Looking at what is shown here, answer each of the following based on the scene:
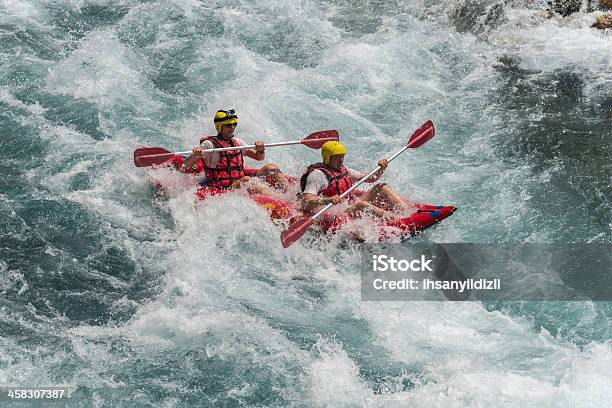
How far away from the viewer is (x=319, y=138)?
1042 centimetres

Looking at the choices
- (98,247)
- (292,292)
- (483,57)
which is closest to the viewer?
(292,292)

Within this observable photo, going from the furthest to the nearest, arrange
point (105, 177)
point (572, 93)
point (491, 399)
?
1. point (572, 93)
2. point (105, 177)
3. point (491, 399)

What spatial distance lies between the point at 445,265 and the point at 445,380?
204 cm

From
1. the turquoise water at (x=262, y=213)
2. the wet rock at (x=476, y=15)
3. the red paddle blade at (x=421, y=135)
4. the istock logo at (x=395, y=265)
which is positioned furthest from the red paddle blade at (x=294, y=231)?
the wet rock at (x=476, y=15)

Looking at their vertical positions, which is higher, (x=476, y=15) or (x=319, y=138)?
(x=476, y=15)

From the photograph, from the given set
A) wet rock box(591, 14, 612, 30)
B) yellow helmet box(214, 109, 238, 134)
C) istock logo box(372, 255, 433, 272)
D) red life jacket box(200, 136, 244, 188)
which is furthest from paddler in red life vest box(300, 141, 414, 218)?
wet rock box(591, 14, 612, 30)

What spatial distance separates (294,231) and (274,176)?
1537 mm

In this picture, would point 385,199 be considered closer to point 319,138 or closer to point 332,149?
Result: point 332,149

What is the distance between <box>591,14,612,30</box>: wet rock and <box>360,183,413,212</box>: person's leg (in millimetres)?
7175

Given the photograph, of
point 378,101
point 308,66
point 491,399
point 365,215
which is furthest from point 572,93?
point 491,399

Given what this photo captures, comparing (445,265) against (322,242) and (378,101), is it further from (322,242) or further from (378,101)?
(378,101)

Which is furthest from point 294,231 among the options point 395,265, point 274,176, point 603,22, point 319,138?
point 603,22

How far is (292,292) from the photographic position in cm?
860

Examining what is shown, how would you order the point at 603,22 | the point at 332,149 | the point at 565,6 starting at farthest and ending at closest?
the point at 565,6, the point at 603,22, the point at 332,149
